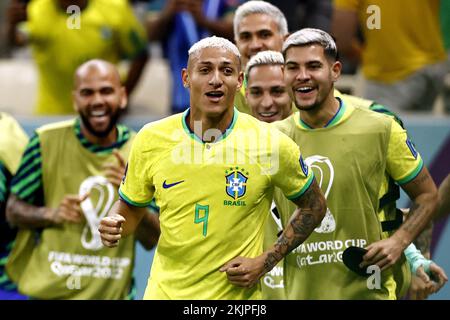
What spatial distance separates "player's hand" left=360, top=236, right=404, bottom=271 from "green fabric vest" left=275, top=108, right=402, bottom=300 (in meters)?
0.19

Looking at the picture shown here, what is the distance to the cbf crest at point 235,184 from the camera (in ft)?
19.1

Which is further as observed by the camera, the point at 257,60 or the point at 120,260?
the point at 120,260

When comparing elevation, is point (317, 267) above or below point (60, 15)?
below

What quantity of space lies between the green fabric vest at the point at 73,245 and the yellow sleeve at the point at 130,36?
4.52 ft

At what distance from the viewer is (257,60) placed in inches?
280

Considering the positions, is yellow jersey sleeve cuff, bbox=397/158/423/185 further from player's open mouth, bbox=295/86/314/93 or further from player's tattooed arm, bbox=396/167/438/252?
player's open mouth, bbox=295/86/314/93

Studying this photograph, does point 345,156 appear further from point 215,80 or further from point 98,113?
point 98,113

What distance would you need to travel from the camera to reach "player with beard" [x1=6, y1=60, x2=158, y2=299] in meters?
7.70

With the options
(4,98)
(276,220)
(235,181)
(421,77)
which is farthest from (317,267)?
(4,98)

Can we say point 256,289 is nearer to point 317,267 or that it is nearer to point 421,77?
point 317,267

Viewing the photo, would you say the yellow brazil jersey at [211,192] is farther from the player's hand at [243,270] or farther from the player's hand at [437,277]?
the player's hand at [437,277]

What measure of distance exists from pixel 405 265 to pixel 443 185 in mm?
704

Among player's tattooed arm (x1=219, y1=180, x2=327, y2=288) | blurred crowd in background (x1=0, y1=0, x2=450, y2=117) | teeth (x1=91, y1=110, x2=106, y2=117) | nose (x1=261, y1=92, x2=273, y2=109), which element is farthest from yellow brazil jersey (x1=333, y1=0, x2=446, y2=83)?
player's tattooed arm (x1=219, y1=180, x2=327, y2=288)

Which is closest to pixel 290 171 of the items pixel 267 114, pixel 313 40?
pixel 313 40
